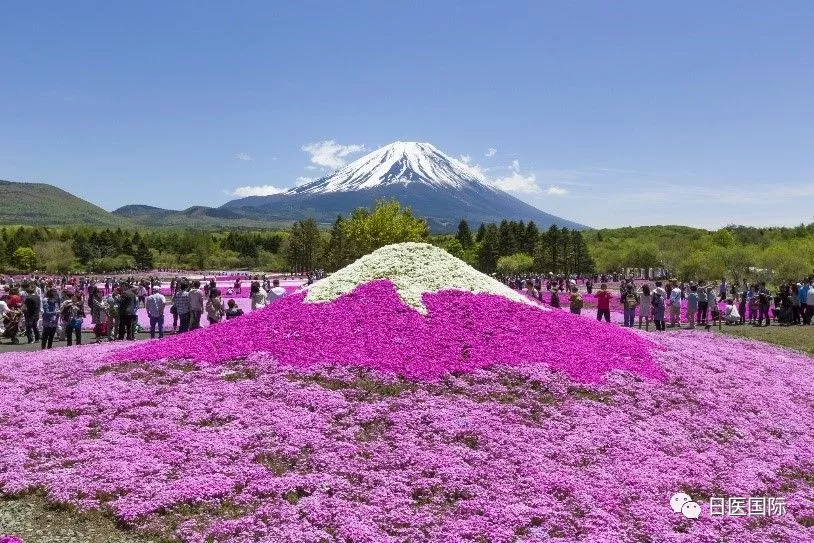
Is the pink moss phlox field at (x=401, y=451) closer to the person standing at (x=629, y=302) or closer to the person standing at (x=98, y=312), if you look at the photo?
the person standing at (x=98, y=312)

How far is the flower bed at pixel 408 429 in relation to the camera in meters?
8.26

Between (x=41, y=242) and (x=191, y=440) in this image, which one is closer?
(x=191, y=440)

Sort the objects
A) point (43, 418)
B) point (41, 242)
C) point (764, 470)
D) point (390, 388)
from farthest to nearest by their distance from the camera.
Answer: point (41, 242), point (390, 388), point (43, 418), point (764, 470)

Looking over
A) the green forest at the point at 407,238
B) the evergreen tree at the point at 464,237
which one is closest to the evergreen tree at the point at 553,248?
the green forest at the point at 407,238

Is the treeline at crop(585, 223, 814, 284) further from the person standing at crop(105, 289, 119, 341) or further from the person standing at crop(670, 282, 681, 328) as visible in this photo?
the person standing at crop(105, 289, 119, 341)

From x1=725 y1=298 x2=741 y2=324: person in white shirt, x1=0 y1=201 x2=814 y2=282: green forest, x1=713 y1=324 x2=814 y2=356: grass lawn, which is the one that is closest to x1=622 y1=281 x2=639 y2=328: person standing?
x1=713 y1=324 x2=814 y2=356: grass lawn

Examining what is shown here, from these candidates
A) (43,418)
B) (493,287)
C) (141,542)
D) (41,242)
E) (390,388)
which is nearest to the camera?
(141,542)

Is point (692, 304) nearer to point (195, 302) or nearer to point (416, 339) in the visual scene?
point (416, 339)

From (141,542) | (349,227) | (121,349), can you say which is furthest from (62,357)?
(349,227)

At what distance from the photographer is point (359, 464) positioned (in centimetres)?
962

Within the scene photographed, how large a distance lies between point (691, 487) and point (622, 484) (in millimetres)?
1128

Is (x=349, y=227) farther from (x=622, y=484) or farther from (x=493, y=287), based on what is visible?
(x=622, y=484)

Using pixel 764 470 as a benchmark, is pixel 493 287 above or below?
above

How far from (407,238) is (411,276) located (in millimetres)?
51361
